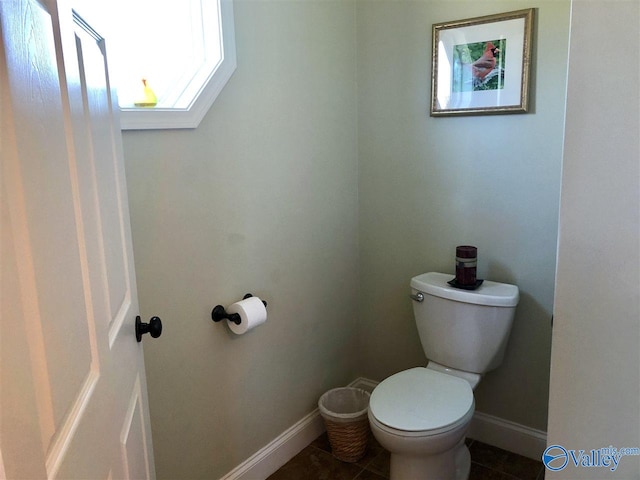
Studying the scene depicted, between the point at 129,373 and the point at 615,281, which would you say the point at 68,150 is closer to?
the point at 129,373

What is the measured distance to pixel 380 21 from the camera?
91.4 inches

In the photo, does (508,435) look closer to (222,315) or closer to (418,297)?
(418,297)

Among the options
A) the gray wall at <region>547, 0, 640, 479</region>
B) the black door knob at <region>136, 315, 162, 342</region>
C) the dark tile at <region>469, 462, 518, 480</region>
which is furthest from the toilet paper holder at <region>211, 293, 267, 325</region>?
the dark tile at <region>469, 462, 518, 480</region>

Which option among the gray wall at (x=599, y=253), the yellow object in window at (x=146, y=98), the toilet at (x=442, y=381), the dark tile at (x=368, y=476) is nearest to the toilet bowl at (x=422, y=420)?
the toilet at (x=442, y=381)

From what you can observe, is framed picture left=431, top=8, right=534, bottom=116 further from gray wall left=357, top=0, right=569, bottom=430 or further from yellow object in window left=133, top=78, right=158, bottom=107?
yellow object in window left=133, top=78, right=158, bottom=107

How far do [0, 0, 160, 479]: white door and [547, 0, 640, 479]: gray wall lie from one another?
0.97m

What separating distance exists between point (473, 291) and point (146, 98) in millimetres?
1396

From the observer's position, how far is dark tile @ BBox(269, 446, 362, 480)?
217 cm

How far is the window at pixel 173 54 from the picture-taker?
161cm

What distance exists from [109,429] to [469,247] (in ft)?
5.20

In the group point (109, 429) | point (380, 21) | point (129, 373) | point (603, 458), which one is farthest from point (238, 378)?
point (380, 21)

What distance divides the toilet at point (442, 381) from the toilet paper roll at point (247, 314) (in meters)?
0.52

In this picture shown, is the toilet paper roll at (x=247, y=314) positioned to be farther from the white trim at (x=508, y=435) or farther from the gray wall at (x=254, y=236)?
the white trim at (x=508, y=435)

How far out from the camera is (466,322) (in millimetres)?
2074
